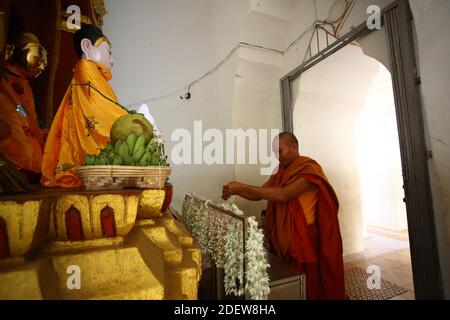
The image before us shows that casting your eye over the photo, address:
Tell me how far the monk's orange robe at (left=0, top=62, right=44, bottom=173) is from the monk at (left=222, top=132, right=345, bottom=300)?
4.58ft

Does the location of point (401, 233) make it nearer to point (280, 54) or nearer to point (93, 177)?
point (280, 54)

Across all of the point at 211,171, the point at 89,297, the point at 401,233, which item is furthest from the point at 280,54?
the point at 401,233

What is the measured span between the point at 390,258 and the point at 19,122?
4.29m

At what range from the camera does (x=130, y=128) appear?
114 cm

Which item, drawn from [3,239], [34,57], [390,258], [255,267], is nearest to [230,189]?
[255,267]

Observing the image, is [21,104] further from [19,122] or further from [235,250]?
[235,250]

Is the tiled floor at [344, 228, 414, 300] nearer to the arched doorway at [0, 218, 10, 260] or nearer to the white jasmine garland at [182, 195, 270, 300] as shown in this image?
the white jasmine garland at [182, 195, 270, 300]

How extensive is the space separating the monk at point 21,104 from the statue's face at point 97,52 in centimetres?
28

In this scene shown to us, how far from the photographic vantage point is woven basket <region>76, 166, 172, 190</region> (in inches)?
36.0

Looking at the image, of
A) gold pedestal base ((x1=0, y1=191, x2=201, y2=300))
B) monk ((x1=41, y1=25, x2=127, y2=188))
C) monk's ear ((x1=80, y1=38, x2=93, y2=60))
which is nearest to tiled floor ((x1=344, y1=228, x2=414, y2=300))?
gold pedestal base ((x1=0, y1=191, x2=201, y2=300))

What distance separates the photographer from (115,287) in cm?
68
